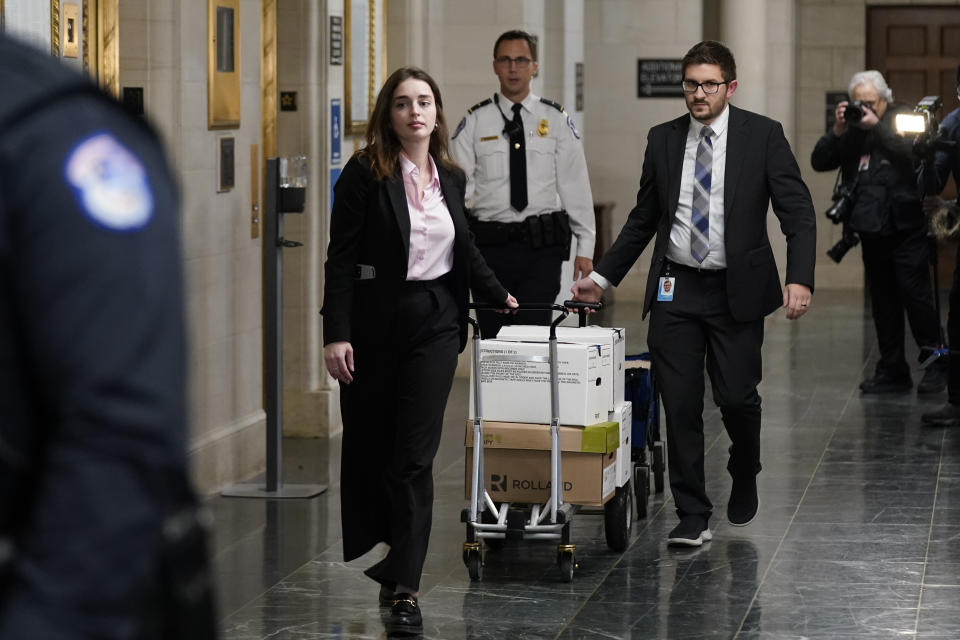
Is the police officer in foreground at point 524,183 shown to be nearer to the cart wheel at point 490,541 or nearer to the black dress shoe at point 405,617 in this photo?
the cart wheel at point 490,541

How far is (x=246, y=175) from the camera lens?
279 inches

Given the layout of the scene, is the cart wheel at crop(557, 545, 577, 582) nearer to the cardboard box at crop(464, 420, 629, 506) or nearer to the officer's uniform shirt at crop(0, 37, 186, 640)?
the cardboard box at crop(464, 420, 629, 506)

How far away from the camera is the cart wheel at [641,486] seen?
6293 millimetres

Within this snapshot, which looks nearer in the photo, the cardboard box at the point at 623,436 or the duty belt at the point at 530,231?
the cardboard box at the point at 623,436

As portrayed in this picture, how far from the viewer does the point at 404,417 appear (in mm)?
4812

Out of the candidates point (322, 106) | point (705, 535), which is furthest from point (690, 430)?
point (322, 106)

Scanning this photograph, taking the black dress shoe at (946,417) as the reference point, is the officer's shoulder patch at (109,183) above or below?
above

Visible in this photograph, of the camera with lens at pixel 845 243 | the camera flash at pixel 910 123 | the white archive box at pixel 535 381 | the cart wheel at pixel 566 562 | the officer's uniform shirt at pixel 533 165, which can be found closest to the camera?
the cart wheel at pixel 566 562

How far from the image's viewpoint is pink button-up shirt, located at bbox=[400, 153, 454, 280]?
484 cm

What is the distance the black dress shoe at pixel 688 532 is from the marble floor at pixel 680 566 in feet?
0.13

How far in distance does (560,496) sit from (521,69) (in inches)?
98.0

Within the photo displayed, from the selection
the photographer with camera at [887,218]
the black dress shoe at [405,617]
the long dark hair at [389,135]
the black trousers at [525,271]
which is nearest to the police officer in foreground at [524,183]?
the black trousers at [525,271]

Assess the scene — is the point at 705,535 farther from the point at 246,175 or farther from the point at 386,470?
the point at 246,175

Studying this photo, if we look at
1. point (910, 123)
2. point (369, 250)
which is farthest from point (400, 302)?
point (910, 123)
